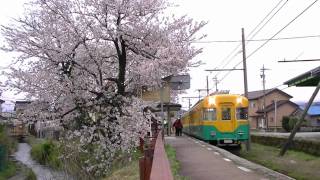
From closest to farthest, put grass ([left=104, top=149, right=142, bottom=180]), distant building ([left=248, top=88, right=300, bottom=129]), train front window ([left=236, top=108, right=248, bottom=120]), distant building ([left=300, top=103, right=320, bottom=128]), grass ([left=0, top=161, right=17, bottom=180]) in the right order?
1. grass ([left=104, top=149, right=142, bottom=180])
2. train front window ([left=236, top=108, right=248, bottom=120])
3. grass ([left=0, top=161, right=17, bottom=180])
4. distant building ([left=300, top=103, right=320, bottom=128])
5. distant building ([left=248, top=88, right=300, bottom=129])

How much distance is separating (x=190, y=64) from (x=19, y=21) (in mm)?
6251

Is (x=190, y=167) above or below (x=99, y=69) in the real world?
below

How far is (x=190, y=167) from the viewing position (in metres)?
15.0

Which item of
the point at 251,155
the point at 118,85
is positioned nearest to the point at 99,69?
the point at 118,85

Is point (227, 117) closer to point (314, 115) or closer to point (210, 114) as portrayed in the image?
point (210, 114)

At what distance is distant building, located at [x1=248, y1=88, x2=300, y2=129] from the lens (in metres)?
83.2

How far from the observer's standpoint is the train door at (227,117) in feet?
89.4

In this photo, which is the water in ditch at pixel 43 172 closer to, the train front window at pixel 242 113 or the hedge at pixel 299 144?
the train front window at pixel 242 113

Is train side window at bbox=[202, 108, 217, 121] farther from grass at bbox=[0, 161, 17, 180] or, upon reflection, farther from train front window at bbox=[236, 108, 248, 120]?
grass at bbox=[0, 161, 17, 180]

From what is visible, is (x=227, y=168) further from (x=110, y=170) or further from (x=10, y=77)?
(x=10, y=77)

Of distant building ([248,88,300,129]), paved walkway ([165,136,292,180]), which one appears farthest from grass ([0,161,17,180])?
distant building ([248,88,300,129])

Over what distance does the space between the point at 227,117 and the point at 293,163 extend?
6.31m

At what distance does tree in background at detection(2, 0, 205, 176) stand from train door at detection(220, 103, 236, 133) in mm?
10032

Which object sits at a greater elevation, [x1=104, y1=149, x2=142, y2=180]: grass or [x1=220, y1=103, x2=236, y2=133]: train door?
[x1=220, y1=103, x2=236, y2=133]: train door
